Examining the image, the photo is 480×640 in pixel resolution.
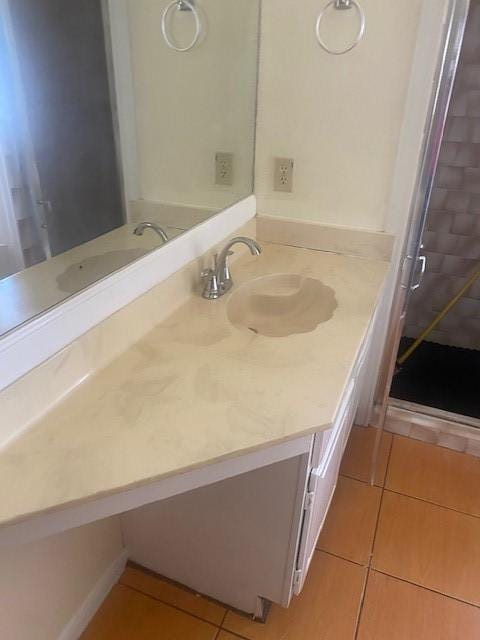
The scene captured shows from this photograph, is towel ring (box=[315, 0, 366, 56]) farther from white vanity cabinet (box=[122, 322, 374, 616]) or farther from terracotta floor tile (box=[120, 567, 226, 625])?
terracotta floor tile (box=[120, 567, 226, 625])

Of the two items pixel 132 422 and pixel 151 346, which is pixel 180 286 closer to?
pixel 151 346

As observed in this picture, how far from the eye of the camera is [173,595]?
136cm

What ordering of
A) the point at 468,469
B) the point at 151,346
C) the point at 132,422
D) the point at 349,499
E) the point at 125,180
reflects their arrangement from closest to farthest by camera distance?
the point at 132,422
the point at 151,346
the point at 125,180
the point at 349,499
the point at 468,469

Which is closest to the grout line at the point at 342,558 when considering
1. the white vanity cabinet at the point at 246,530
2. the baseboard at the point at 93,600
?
the white vanity cabinet at the point at 246,530

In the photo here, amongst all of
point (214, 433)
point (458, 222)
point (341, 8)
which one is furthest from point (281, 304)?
point (458, 222)

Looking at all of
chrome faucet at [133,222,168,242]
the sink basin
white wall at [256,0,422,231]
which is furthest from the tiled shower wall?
chrome faucet at [133,222,168,242]

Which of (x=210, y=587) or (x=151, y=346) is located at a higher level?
(x=151, y=346)

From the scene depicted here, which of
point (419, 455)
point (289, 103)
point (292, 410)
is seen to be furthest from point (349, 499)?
point (289, 103)

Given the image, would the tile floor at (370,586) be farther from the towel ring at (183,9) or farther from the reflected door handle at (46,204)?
the towel ring at (183,9)

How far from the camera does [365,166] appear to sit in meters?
1.52

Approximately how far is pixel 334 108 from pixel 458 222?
128cm

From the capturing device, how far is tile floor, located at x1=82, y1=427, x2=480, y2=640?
4.18 ft

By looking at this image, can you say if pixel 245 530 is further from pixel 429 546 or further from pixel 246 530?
pixel 429 546

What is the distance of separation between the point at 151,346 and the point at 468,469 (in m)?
1.43
